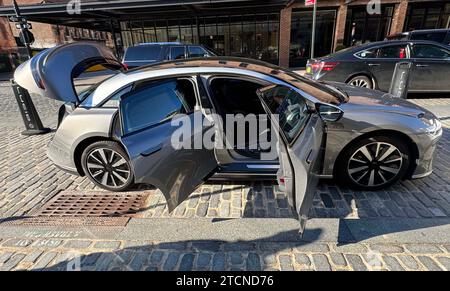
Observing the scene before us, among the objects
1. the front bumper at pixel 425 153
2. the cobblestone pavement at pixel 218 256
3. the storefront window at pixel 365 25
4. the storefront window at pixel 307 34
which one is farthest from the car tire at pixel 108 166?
the storefront window at pixel 365 25

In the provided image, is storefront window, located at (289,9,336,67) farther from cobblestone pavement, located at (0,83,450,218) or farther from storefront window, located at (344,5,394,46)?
cobblestone pavement, located at (0,83,450,218)

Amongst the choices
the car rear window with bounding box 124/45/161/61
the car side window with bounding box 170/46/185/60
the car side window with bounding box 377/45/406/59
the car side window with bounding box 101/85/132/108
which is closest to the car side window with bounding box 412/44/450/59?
the car side window with bounding box 377/45/406/59

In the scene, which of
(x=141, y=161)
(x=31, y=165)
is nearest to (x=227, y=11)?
(x=31, y=165)

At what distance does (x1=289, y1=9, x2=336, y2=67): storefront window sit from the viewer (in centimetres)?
1545

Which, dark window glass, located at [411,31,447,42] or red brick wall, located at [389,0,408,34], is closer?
dark window glass, located at [411,31,447,42]

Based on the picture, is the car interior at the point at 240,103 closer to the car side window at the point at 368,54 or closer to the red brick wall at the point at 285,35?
the car side window at the point at 368,54

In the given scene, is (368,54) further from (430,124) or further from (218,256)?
(218,256)

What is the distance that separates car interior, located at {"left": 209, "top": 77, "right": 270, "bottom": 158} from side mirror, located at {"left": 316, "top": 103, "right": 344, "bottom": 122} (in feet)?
2.34

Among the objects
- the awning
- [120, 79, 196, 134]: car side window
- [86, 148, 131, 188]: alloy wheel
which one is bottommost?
[86, 148, 131, 188]: alloy wheel

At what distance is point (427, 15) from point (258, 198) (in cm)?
1909

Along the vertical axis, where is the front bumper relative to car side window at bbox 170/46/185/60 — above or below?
below

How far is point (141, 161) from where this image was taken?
239 cm
